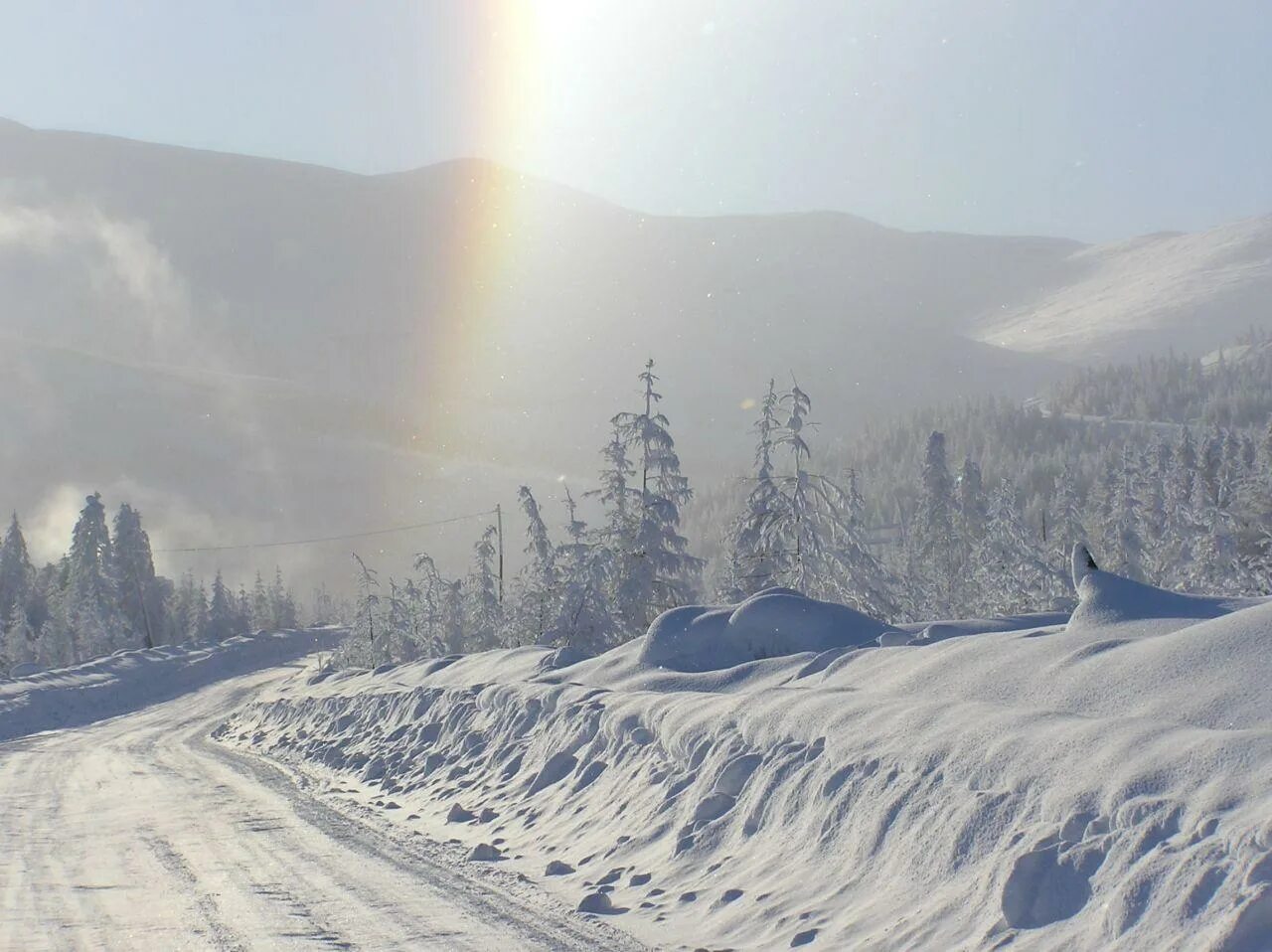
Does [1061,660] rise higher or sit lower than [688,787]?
higher

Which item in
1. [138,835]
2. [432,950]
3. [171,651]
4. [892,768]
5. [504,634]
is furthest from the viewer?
[171,651]

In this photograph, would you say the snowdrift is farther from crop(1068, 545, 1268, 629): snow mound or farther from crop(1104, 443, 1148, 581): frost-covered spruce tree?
crop(1104, 443, 1148, 581): frost-covered spruce tree

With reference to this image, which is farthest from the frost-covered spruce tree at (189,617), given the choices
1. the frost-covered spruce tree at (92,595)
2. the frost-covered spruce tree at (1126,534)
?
the frost-covered spruce tree at (1126,534)

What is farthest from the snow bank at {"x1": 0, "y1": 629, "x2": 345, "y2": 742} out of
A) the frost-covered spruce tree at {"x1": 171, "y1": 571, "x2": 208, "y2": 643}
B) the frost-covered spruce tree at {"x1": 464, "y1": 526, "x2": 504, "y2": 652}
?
the frost-covered spruce tree at {"x1": 171, "y1": 571, "x2": 208, "y2": 643}

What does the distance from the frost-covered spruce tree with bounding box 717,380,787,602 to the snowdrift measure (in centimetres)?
2137

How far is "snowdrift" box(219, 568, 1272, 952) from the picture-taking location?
20.7 ft

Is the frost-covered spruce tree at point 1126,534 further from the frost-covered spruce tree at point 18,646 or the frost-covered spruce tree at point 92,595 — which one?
the frost-covered spruce tree at point 18,646

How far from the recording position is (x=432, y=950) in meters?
7.90

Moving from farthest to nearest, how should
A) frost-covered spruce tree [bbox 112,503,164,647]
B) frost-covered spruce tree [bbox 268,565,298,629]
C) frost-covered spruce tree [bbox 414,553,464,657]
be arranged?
frost-covered spruce tree [bbox 268,565,298,629] → frost-covered spruce tree [bbox 112,503,164,647] → frost-covered spruce tree [bbox 414,553,464,657]

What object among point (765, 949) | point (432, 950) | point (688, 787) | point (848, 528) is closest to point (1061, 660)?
point (688, 787)

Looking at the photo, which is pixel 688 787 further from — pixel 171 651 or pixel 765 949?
pixel 171 651

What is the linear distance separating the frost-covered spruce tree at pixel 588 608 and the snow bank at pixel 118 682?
58.4 feet

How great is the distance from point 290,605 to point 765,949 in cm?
12679

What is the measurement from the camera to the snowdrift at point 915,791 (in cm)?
632
